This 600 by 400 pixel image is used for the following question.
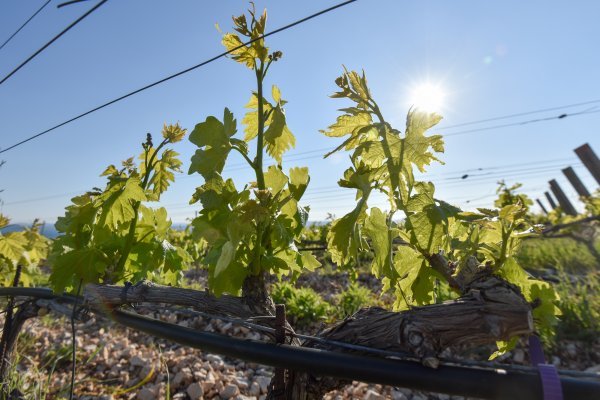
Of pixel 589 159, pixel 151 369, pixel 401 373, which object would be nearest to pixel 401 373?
pixel 401 373

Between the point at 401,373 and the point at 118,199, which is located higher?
the point at 118,199

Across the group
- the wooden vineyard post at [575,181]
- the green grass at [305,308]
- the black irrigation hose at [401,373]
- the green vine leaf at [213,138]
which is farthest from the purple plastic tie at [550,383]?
the wooden vineyard post at [575,181]

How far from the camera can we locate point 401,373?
0.72 metres

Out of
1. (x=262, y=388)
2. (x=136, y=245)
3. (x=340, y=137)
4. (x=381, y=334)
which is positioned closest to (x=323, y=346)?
(x=381, y=334)

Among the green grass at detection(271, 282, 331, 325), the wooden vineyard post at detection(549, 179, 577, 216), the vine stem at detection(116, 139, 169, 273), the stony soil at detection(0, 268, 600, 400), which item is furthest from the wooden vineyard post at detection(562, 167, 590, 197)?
the vine stem at detection(116, 139, 169, 273)

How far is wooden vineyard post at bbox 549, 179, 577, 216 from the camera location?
470 inches

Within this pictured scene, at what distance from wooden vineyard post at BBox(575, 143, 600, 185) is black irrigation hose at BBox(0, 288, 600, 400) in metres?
8.08

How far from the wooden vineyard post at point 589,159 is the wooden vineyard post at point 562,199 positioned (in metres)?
6.02

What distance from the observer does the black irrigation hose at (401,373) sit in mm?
645

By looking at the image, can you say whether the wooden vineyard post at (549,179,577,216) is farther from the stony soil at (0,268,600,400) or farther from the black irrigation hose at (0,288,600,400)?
the black irrigation hose at (0,288,600,400)

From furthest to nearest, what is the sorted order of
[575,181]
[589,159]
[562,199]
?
[562,199], [575,181], [589,159]

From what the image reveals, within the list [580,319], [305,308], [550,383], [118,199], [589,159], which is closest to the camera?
[550,383]

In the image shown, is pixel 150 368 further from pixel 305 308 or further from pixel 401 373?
pixel 401 373

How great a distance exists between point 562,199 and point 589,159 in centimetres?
691
